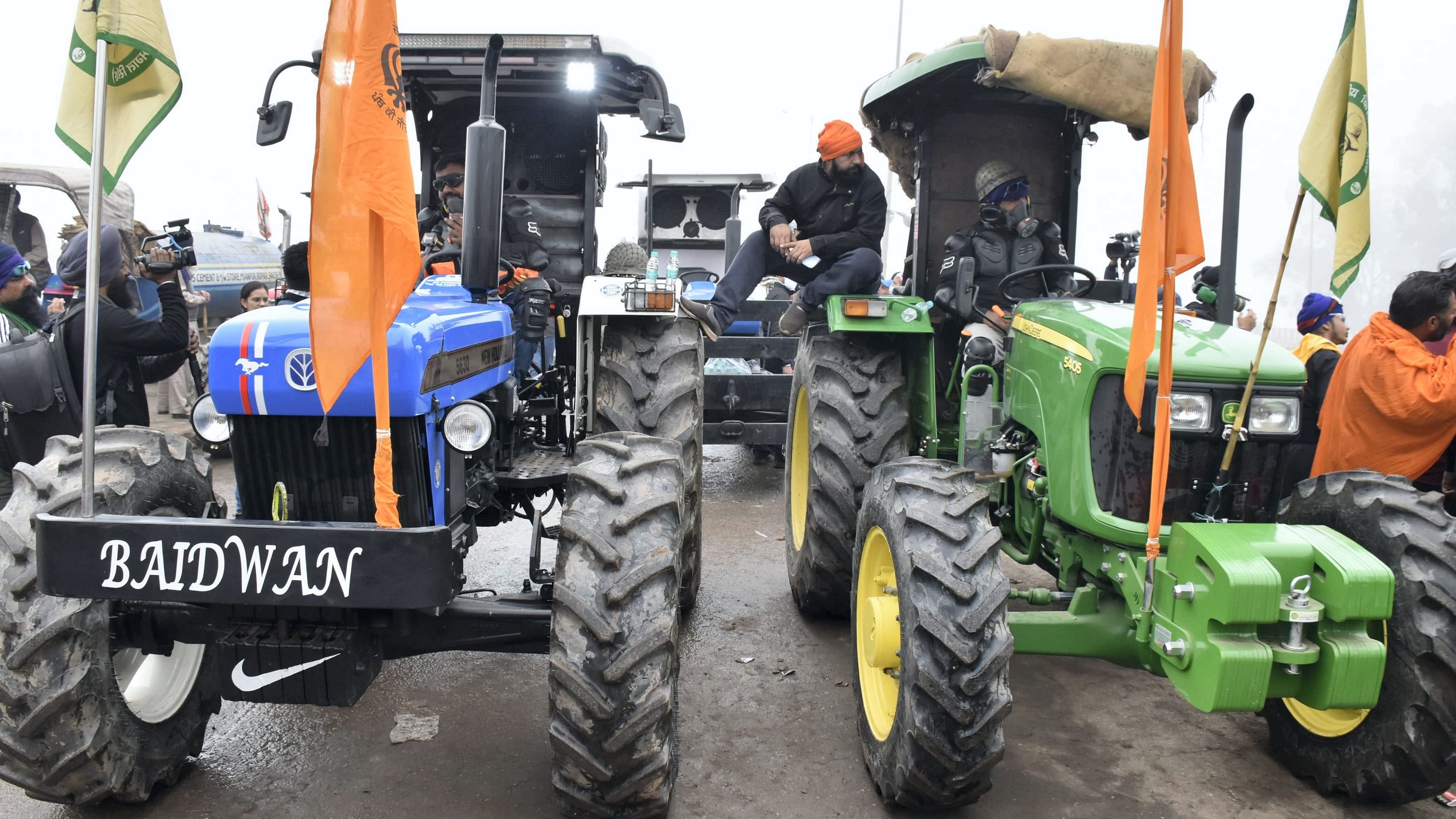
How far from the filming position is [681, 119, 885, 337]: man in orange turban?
4895 mm

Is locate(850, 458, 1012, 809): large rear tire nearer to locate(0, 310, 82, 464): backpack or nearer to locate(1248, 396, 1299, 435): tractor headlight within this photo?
locate(1248, 396, 1299, 435): tractor headlight

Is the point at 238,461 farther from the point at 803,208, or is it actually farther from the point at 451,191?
the point at 803,208

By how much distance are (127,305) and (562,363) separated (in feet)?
7.73

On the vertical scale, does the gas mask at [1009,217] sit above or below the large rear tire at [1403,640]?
above

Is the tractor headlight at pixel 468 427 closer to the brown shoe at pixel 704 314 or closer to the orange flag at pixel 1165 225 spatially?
the brown shoe at pixel 704 314

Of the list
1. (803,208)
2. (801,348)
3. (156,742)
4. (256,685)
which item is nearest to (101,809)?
(156,742)

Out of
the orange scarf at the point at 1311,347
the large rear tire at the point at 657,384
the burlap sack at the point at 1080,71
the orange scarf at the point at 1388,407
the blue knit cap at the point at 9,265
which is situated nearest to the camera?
the orange scarf at the point at 1388,407

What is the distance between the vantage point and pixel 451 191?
479cm

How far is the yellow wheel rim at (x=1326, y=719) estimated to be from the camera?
311 centimetres

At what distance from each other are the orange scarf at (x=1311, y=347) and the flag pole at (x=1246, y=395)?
244cm

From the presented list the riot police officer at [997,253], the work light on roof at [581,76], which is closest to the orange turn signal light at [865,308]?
the riot police officer at [997,253]

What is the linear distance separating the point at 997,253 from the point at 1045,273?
0.24 metres

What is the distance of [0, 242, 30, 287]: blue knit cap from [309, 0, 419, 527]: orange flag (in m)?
3.70

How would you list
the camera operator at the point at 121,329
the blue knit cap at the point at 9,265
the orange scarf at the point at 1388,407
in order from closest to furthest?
the orange scarf at the point at 1388,407, the camera operator at the point at 121,329, the blue knit cap at the point at 9,265
